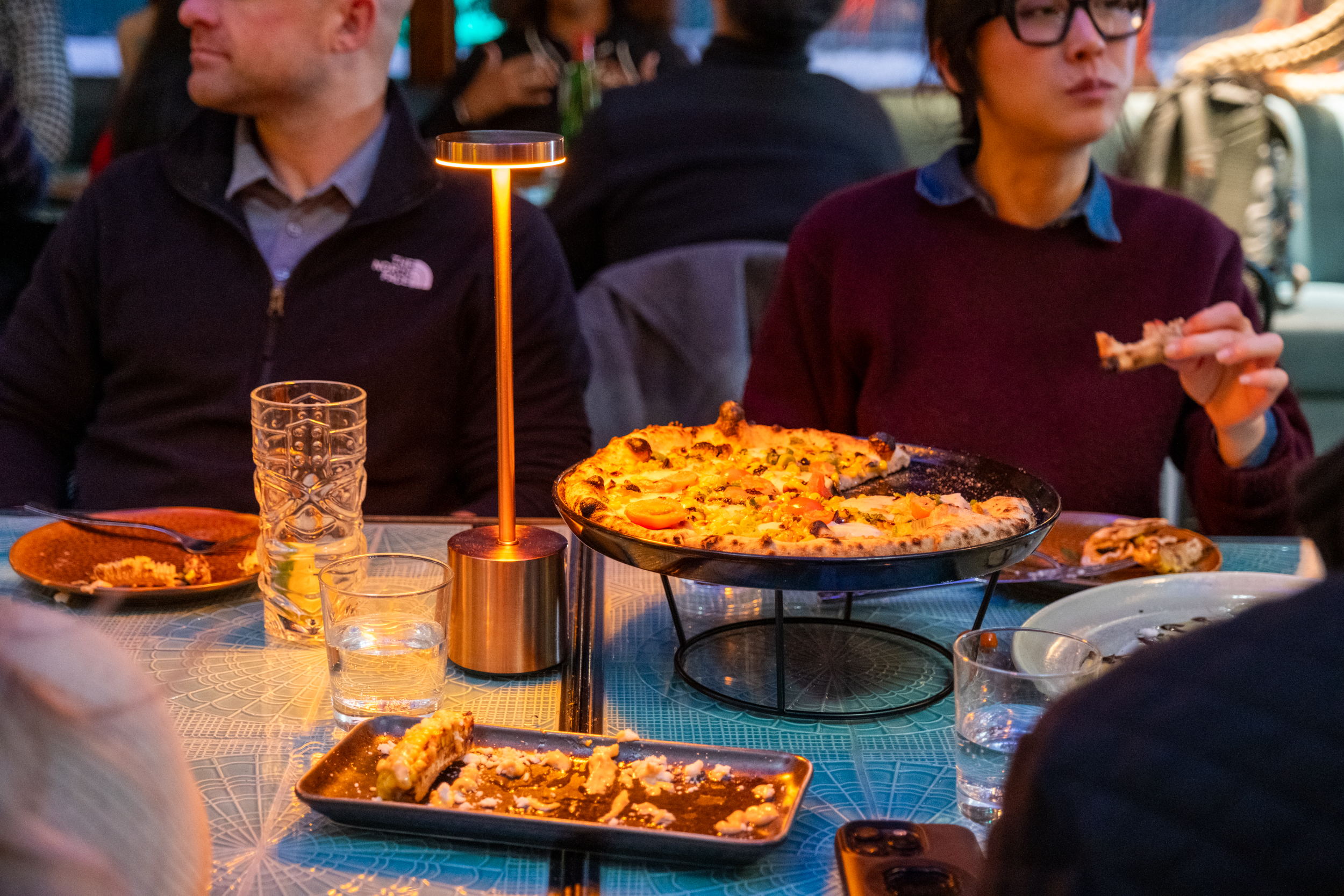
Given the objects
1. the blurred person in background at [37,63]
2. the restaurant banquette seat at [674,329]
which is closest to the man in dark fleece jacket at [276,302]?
the restaurant banquette seat at [674,329]

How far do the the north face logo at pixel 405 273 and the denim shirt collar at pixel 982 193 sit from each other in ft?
2.51

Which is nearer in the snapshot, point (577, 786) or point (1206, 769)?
point (1206, 769)

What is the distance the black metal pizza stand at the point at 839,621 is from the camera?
1068mm

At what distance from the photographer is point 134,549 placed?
1.44m

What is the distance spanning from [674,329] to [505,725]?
55.8 inches

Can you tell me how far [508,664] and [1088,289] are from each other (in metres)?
1.13

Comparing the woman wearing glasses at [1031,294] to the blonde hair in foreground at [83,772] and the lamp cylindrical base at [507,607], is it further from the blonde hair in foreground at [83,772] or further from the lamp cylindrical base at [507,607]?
the blonde hair in foreground at [83,772]

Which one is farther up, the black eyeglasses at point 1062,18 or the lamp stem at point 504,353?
the black eyeglasses at point 1062,18

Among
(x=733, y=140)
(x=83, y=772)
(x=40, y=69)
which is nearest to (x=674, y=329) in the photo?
(x=733, y=140)

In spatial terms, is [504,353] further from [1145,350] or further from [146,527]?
[1145,350]

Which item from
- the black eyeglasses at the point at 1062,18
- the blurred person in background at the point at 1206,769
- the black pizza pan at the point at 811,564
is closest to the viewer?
the blurred person in background at the point at 1206,769

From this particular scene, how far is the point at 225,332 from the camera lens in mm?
1960

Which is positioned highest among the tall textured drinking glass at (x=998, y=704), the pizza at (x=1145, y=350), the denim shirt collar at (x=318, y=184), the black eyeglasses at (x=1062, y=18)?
the black eyeglasses at (x=1062, y=18)

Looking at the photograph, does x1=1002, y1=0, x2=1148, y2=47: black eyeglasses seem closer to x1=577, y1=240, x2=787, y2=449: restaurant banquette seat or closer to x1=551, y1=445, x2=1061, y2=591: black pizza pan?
x1=577, y1=240, x2=787, y2=449: restaurant banquette seat
